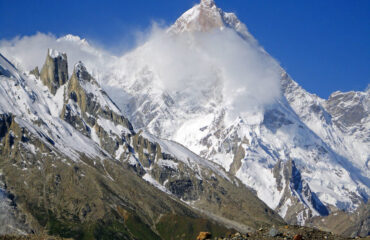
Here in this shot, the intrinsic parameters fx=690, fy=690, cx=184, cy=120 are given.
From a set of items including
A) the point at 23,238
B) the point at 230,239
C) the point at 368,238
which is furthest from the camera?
the point at 23,238

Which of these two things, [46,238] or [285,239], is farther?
[46,238]

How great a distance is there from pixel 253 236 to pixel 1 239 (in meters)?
38.1

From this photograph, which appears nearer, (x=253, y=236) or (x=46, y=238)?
(x=253, y=236)

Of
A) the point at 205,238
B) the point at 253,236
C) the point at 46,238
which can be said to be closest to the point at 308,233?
the point at 253,236

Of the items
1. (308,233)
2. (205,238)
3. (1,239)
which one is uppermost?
(308,233)

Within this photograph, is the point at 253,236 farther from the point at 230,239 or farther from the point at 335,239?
the point at 335,239

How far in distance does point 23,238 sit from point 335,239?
47312 millimetres

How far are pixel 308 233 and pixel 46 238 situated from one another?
39.5 m

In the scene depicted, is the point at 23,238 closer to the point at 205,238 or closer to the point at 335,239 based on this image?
the point at 205,238

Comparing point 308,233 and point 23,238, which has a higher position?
point 308,233

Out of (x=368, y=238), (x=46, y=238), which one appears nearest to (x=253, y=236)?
(x=368, y=238)

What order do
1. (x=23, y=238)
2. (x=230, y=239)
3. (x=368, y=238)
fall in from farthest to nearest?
1. (x=23, y=238)
2. (x=368, y=238)
3. (x=230, y=239)

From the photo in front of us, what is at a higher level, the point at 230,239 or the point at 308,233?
the point at 308,233

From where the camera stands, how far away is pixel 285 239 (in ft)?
309
